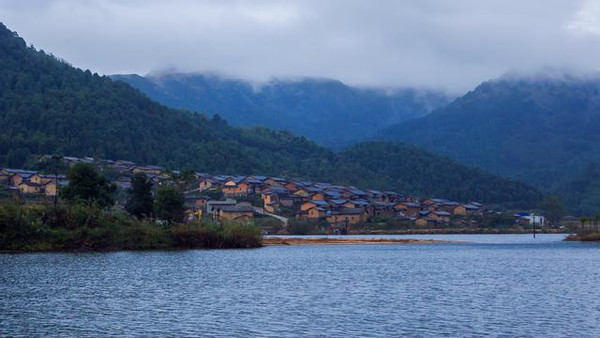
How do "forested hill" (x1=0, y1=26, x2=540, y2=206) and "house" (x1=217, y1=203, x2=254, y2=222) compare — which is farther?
"forested hill" (x1=0, y1=26, x2=540, y2=206)

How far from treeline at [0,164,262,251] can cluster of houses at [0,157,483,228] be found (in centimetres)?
2986

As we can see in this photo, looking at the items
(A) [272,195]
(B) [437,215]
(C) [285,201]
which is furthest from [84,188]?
(B) [437,215]

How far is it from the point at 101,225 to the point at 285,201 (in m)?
60.0

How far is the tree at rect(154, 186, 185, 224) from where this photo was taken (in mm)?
79625

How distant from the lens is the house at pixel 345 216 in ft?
413

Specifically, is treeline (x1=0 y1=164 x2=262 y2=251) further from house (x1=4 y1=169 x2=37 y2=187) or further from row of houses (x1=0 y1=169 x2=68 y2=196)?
house (x1=4 y1=169 x2=37 y2=187)

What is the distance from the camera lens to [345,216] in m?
127

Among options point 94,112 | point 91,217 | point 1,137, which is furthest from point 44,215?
point 94,112

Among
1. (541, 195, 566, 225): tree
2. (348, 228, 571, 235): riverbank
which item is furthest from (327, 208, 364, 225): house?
(541, 195, 566, 225): tree

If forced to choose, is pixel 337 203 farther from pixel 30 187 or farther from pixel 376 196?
pixel 30 187

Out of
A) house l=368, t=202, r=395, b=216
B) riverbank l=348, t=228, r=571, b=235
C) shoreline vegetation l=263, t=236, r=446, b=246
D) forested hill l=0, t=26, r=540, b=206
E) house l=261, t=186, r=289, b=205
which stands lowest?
shoreline vegetation l=263, t=236, r=446, b=246

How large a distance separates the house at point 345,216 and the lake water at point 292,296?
5659 cm

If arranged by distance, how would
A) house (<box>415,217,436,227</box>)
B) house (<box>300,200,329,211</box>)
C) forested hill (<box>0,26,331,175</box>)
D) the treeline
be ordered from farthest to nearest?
forested hill (<box>0,26,331,175</box>) < house (<box>415,217,436,227</box>) < house (<box>300,200,329,211</box>) < the treeline

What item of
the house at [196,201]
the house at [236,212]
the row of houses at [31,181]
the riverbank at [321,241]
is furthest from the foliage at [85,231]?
the row of houses at [31,181]
